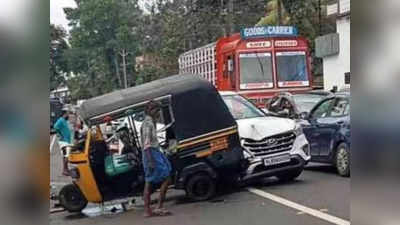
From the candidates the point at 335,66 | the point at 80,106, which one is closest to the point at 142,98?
the point at 80,106

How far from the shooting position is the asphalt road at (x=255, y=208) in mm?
7301

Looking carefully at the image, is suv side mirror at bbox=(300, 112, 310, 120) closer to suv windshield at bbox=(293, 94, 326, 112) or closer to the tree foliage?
suv windshield at bbox=(293, 94, 326, 112)

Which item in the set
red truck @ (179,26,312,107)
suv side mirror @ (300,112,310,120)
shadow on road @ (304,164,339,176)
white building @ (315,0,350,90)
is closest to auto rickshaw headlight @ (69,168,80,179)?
suv side mirror @ (300,112,310,120)

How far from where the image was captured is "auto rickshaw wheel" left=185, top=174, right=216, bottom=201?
8586 mm

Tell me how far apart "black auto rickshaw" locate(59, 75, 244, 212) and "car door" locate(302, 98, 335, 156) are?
1894 millimetres

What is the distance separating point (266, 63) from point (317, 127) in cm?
539

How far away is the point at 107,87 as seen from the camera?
9602 millimetres

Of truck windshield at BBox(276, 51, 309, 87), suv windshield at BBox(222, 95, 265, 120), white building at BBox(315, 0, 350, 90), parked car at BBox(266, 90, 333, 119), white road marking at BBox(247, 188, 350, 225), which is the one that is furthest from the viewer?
white building at BBox(315, 0, 350, 90)

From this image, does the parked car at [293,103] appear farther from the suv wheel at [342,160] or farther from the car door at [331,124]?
the suv wheel at [342,160]

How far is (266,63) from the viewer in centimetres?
1527

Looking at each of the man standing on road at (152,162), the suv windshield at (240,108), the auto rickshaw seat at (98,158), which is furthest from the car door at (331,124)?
the auto rickshaw seat at (98,158)

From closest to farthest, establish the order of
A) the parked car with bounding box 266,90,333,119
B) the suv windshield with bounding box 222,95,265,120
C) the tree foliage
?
the tree foliage → the suv windshield with bounding box 222,95,265,120 → the parked car with bounding box 266,90,333,119
